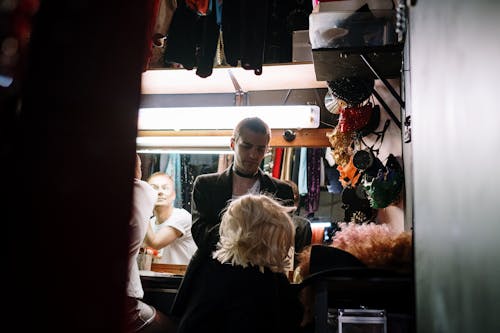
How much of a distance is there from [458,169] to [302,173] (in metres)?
2.70

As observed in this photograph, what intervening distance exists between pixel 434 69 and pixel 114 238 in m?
1.12

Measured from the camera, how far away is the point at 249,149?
8.55 ft

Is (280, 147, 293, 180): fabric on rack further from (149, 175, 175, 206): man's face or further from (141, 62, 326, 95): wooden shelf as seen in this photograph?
(149, 175, 175, 206): man's face

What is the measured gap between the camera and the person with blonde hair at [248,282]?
1.85 metres

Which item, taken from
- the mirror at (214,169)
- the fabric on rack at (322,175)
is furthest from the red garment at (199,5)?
the fabric on rack at (322,175)

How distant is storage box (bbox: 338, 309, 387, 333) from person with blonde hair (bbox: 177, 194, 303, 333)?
177mm

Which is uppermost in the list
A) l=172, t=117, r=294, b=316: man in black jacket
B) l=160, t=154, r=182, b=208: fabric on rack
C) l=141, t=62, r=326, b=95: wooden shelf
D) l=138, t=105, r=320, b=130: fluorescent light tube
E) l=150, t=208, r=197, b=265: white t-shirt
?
l=141, t=62, r=326, b=95: wooden shelf

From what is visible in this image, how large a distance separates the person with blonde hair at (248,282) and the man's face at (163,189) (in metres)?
1.72

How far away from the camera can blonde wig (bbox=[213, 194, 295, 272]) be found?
192 cm

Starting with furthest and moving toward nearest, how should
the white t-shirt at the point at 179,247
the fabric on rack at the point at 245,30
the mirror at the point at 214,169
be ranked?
1. the mirror at the point at 214,169
2. the white t-shirt at the point at 179,247
3. the fabric on rack at the point at 245,30

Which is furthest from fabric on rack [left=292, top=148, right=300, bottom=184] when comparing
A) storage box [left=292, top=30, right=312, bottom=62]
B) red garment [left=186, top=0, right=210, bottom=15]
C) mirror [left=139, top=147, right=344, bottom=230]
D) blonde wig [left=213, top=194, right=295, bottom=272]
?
blonde wig [left=213, top=194, right=295, bottom=272]

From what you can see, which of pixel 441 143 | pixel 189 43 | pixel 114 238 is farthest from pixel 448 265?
pixel 189 43

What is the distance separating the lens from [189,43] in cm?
333

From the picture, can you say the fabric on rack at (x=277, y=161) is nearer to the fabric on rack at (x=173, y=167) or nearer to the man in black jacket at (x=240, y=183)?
the fabric on rack at (x=173, y=167)
